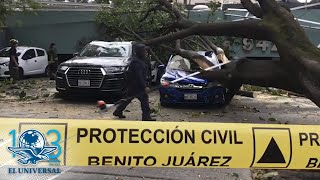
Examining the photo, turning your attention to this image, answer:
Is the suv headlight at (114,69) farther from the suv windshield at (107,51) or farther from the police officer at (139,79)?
the police officer at (139,79)

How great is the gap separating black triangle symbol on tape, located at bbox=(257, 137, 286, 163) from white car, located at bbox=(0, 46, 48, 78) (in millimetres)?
16708

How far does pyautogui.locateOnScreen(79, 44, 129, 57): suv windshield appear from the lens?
14317 millimetres

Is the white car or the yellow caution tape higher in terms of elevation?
the yellow caution tape

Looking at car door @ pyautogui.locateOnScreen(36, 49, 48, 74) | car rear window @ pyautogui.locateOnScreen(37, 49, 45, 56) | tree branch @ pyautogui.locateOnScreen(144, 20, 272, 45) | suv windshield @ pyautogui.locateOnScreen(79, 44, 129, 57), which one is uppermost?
tree branch @ pyautogui.locateOnScreen(144, 20, 272, 45)

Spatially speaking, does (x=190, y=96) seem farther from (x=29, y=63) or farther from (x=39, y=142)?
(x=29, y=63)

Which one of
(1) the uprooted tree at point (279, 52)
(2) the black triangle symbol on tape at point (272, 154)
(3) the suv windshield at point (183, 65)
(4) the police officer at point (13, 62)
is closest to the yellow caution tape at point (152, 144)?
(2) the black triangle symbol on tape at point (272, 154)

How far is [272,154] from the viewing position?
5.36m

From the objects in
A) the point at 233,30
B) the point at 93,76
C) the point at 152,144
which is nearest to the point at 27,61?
the point at 93,76

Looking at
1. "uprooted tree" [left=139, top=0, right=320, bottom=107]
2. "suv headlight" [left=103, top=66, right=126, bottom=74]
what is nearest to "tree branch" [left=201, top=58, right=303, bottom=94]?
"uprooted tree" [left=139, top=0, right=320, bottom=107]

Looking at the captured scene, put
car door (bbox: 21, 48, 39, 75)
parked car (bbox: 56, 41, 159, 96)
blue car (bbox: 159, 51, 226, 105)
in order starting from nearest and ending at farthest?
blue car (bbox: 159, 51, 226, 105), parked car (bbox: 56, 41, 159, 96), car door (bbox: 21, 48, 39, 75)

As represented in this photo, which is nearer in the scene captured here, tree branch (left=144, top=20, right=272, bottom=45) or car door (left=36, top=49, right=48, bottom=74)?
tree branch (left=144, top=20, right=272, bottom=45)

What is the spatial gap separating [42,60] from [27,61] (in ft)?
4.12

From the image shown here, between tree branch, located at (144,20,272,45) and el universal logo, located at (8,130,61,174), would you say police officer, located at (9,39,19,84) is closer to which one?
tree branch, located at (144,20,272,45)

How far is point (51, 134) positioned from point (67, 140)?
0.19 metres
